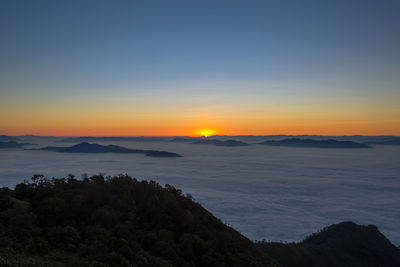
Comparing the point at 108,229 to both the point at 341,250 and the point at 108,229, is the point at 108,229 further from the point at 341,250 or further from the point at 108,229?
the point at 341,250

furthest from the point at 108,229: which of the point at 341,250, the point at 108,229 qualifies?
the point at 341,250

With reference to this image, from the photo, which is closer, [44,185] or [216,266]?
[216,266]

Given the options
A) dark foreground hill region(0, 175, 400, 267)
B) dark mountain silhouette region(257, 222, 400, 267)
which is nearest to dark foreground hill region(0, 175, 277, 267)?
dark foreground hill region(0, 175, 400, 267)

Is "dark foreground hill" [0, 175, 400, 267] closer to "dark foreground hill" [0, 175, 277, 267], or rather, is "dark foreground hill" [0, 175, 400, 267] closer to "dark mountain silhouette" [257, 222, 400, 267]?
"dark foreground hill" [0, 175, 277, 267]

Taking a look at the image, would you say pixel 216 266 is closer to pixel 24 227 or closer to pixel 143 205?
pixel 143 205

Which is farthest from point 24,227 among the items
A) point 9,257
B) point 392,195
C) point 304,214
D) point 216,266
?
point 392,195

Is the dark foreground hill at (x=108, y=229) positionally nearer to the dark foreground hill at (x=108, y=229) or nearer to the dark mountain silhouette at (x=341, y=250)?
the dark foreground hill at (x=108, y=229)
